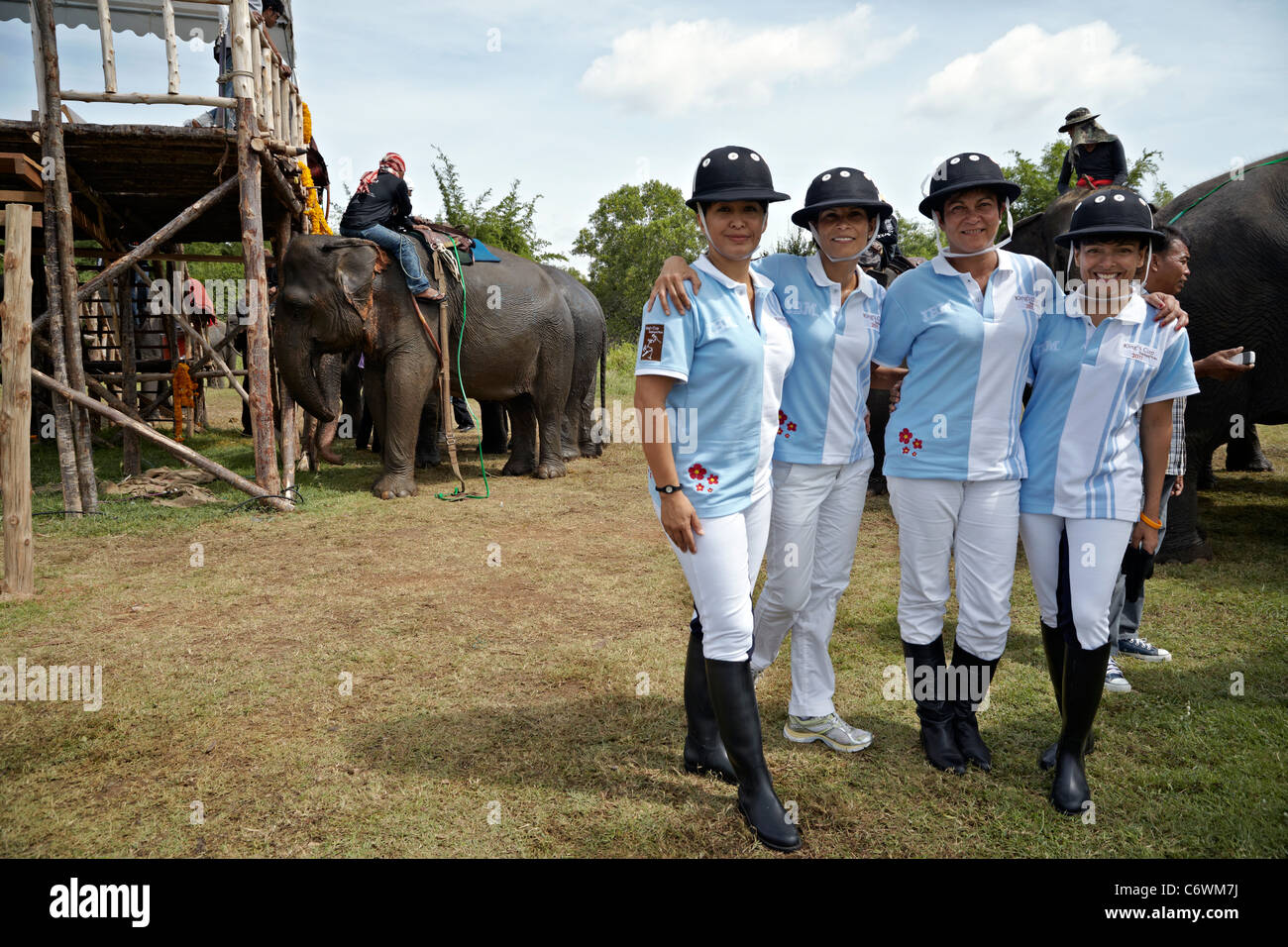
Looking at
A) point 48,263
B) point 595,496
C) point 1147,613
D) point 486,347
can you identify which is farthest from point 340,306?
point 1147,613

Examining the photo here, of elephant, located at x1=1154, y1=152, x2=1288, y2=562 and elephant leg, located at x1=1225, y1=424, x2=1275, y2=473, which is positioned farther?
elephant leg, located at x1=1225, y1=424, x2=1275, y2=473

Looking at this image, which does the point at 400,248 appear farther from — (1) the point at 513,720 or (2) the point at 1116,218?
(2) the point at 1116,218

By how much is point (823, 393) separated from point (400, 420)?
263 inches

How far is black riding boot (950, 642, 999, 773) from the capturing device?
3400 mm

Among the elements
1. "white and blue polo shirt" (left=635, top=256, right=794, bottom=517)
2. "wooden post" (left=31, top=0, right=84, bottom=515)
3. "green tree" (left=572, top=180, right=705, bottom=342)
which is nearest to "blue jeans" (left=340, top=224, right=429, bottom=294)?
"wooden post" (left=31, top=0, right=84, bottom=515)

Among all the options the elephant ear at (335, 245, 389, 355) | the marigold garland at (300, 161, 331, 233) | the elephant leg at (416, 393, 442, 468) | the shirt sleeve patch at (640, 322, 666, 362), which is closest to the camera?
the shirt sleeve patch at (640, 322, 666, 362)

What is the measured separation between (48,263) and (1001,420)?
302 inches

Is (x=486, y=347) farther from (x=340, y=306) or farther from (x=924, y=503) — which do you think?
(x=924, y=503)

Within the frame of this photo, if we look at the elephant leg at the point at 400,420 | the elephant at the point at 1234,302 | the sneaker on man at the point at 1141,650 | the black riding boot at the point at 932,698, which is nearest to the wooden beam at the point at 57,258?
the elephant leg at the point at 400,420

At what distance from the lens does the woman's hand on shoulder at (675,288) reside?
8.79ft

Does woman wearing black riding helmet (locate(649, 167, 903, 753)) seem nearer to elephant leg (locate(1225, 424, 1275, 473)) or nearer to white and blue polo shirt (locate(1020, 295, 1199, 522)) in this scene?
white and blue polo shirt (locate(1020, 295, 1199, 522))

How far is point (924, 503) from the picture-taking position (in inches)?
127

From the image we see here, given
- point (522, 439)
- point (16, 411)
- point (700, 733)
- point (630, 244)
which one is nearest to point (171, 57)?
point (16, 411)

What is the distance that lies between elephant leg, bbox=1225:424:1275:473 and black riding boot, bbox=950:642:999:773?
8.07m
